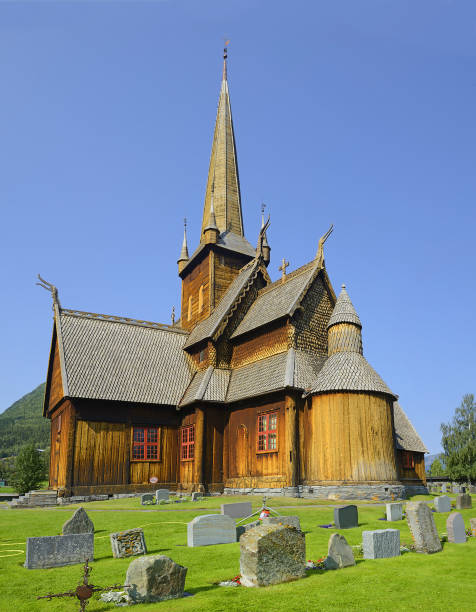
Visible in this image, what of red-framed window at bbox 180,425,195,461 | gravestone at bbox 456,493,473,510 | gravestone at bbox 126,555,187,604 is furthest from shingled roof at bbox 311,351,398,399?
gravestone at bbox 126,555,187,604

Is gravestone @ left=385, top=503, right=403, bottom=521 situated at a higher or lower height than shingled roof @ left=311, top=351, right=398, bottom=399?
lower

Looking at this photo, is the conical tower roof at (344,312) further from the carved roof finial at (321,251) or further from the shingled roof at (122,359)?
the shingled roof at (122,359)

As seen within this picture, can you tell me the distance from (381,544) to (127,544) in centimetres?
579

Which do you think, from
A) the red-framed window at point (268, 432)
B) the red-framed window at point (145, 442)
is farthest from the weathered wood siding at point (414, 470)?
the red-framed window at point (145, 442)

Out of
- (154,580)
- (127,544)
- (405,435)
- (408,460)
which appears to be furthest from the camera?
(405,435)

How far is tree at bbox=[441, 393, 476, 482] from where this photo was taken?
52.4m

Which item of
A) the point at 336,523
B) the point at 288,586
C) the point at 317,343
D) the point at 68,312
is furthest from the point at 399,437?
the point at 288,586

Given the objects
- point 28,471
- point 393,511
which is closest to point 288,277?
point 393,511

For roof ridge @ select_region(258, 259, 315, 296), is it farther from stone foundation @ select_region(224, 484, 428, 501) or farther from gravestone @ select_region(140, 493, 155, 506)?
gravestone @ select_region(140, 493, 155, 506)

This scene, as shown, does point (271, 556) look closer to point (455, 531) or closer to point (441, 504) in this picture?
point (455, 531)

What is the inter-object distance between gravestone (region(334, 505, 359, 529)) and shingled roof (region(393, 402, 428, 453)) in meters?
18.0

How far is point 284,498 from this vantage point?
2450 centimetres

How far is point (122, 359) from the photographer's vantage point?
110 ft

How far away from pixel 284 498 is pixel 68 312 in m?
19.2
